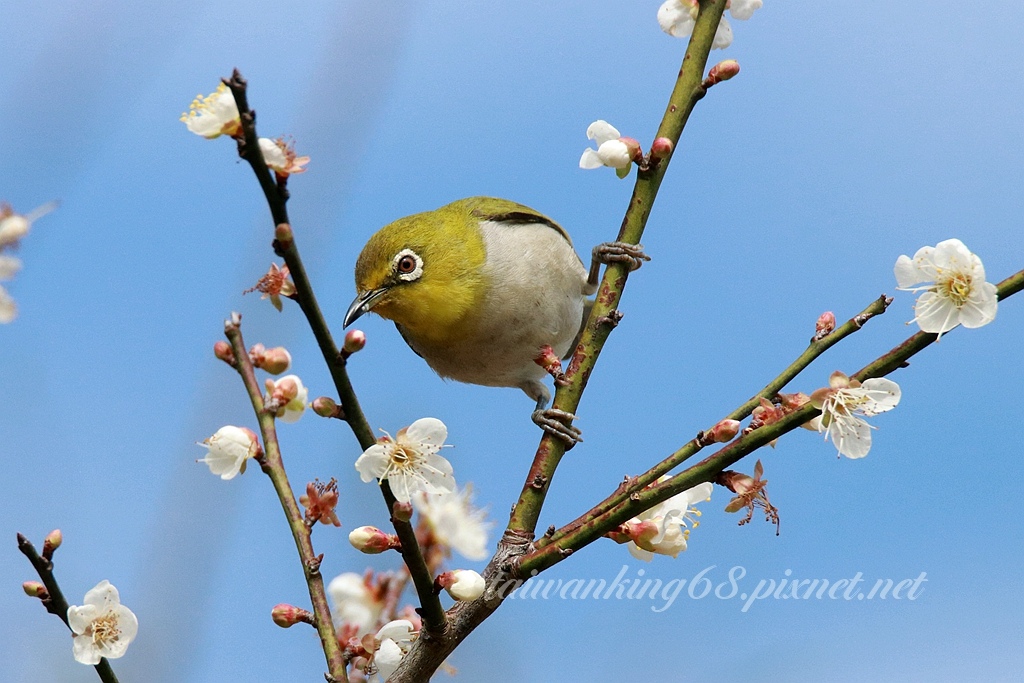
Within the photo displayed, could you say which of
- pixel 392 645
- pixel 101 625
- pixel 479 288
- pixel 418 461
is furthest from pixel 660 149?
pixel 479 288

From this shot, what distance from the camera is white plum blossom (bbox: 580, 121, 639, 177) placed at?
319 cm

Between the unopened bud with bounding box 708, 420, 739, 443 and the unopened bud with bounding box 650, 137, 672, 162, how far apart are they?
40.3 inches

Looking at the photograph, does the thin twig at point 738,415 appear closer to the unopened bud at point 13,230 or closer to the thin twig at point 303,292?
the thin twig at point 303,292

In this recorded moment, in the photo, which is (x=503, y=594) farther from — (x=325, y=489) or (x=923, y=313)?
(x=923, y=313)

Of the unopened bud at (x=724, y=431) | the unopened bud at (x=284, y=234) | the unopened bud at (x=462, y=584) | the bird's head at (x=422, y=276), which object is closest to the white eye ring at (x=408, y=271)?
Result: the bird's head at (x=422, y=276)

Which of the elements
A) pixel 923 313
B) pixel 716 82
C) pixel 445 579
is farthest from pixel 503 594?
pixel 716 82

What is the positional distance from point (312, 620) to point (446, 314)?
2813 millimetres

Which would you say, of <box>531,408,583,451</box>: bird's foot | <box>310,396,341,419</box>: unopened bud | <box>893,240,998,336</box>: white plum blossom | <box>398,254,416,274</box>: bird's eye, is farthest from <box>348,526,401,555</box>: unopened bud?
<box>398,254,416,274</box>: bird's eye

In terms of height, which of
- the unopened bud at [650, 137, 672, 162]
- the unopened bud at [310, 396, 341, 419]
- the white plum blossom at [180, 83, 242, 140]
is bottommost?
the unopened bud at [310, 396, 341, 419]

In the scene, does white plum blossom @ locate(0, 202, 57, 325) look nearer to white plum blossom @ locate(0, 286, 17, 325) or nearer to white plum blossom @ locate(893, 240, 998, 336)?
white plum blossom @ locate(0, 286, 17, 325)

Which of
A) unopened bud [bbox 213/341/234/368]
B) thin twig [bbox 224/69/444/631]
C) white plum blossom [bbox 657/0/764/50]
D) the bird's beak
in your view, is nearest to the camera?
thin twig [bbox 224/69/444/631]

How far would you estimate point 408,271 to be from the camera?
5.10 m

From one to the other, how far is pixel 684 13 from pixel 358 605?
2.51 metres

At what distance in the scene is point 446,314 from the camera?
526 centimetres
